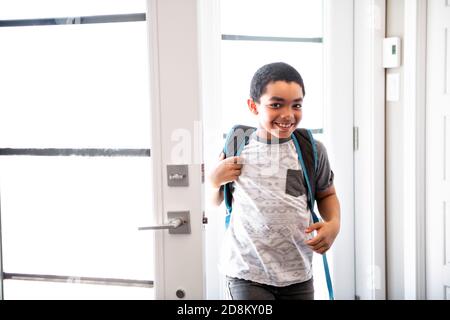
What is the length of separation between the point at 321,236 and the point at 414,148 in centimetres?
77

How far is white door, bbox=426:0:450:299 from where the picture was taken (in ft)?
5.17

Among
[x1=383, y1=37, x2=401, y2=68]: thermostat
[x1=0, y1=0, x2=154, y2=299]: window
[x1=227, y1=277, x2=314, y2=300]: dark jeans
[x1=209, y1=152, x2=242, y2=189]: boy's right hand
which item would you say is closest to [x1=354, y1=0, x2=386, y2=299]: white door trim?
[x1=383, y1=37, x2=401, y2=68]: thermostat

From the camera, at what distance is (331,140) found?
5.49 ft

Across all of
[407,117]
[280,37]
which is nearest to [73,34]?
[280,37]

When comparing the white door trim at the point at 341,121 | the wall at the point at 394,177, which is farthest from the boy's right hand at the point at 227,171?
the wall at the point at 394,177

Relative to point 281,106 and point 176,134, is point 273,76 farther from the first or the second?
point 176,134

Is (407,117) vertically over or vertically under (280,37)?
under

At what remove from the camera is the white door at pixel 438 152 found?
158 centimetres

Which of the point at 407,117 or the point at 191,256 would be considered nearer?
the point at 191,256

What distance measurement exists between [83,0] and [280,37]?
0.75m

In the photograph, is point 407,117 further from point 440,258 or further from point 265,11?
point 265,11

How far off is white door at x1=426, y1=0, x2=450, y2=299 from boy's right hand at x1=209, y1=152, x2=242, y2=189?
961 mm

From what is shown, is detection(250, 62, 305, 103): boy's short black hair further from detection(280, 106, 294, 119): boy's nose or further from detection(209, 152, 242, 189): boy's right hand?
detection(209, 152, 242, 189): boy's right hand

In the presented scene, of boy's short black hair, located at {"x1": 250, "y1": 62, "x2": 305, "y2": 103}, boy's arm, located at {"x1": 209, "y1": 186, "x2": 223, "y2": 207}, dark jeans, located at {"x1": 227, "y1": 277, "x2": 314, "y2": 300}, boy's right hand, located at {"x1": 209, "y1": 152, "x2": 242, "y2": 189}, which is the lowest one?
dark jeans, located at {"x1": 227, "y1": 277, "x2": 314, "y2": 300}
